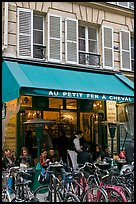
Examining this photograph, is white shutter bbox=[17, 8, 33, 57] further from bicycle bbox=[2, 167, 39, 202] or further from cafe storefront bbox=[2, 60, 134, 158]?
bicycle bbox=[2, 167, 39, 202]

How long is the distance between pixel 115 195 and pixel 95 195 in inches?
17.1

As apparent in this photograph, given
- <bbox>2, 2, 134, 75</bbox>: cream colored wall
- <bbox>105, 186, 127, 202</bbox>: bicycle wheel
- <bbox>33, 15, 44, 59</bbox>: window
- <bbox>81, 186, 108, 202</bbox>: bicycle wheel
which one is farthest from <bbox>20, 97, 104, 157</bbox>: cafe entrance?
<bbox>105, 186, 127, 202</bbox>: bicycle wheel

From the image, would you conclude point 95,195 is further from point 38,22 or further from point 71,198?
point 38,22

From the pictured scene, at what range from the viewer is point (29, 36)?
11.2m

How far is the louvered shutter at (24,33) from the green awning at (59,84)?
52cm

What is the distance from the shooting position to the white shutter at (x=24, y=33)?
11.0 metres

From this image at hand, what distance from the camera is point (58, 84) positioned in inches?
404

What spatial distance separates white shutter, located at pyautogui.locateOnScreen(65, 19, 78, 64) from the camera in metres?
12.0

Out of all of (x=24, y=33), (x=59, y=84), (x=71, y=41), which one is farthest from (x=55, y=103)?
(x=24, y=33)

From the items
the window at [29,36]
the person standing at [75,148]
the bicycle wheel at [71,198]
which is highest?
the window at [29,36]

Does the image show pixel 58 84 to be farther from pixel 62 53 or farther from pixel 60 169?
pixel 60 169

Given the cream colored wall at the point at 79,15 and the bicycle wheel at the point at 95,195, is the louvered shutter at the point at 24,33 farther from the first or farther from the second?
the bicycle wheel at the point at 95,195

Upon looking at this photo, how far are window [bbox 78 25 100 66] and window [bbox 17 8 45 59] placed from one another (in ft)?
5.67

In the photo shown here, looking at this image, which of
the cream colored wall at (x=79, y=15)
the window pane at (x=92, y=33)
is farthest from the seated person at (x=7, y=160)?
the window pane at (x=92, y=33)
